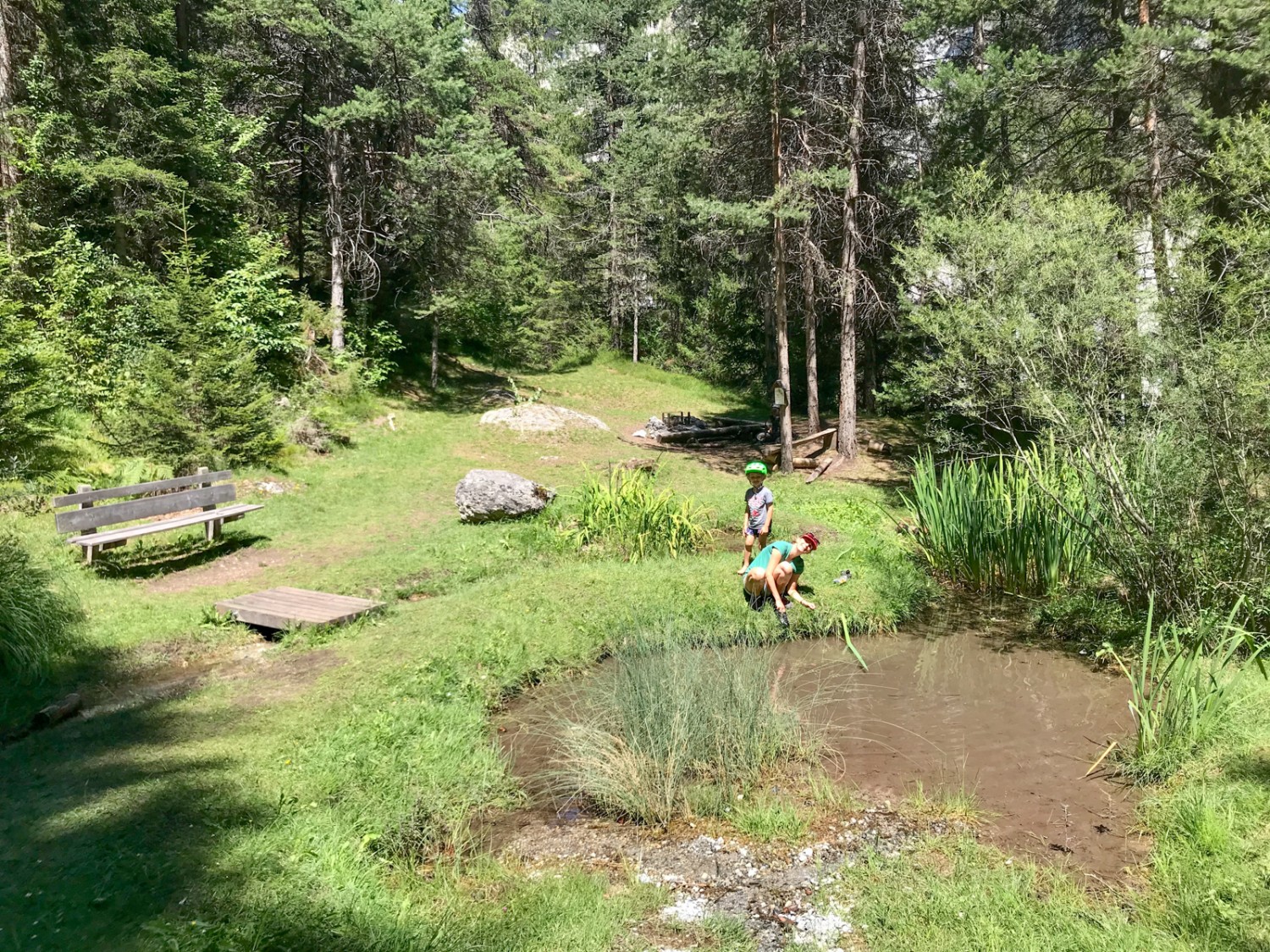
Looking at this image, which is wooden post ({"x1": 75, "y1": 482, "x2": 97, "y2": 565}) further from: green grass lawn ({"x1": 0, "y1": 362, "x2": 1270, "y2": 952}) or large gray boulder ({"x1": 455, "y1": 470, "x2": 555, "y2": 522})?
large gray boulder ({"x1": 455, "y1": 470, "x2": 555, "y2": 522})

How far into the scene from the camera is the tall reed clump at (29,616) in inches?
228

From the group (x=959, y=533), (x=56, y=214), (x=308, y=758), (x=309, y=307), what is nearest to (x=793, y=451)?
(x=959, y=533)

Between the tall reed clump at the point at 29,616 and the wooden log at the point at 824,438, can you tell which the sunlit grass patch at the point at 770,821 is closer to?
the tall reed clump at the point at 29,616

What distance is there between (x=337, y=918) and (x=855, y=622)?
584 centimetres

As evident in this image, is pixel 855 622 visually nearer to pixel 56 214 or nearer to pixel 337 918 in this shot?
pixel 337 918

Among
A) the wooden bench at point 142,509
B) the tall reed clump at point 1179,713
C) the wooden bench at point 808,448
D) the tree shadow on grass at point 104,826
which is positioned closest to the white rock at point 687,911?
the tree shadow on grass at point 104,826

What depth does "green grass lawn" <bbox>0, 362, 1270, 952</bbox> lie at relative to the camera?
319cm

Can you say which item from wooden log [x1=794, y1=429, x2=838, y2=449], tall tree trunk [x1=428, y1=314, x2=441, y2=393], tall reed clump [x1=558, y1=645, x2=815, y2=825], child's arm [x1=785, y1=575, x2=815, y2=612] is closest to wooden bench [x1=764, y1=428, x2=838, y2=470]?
wooden log [x1=794, y1=429, x2=838, y2=449]

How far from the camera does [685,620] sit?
723 centimetres

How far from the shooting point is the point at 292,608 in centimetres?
702

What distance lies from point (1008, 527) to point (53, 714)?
28.3ft

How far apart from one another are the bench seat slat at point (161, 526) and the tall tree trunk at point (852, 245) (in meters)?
11.5

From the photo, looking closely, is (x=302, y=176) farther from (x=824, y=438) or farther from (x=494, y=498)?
(x=824, y=438)

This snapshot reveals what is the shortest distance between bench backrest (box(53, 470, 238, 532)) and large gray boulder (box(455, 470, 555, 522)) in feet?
9.70
